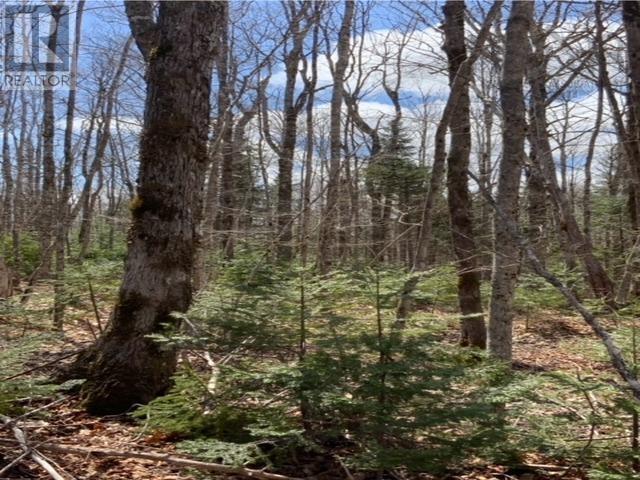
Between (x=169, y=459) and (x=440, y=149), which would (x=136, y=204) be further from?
(x=440, y=149)

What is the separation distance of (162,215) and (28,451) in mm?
1891

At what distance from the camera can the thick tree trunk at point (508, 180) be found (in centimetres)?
383

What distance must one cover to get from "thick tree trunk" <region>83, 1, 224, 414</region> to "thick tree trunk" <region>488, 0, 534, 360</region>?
227cm

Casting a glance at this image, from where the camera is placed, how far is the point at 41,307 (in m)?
6.49

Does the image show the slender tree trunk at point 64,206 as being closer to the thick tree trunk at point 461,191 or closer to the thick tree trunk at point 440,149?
the thick tree trunk at point 440,149

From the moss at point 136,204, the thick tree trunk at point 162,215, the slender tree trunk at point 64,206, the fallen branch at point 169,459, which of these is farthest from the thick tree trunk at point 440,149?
the slender tree trunk at point 64,206

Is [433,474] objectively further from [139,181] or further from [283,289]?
[139,181]

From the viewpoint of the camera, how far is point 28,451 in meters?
2.84

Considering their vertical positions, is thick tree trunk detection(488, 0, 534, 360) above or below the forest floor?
above

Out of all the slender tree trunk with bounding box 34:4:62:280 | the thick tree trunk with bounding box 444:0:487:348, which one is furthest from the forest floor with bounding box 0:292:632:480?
the slender tree trunk with bounding box 34:4:62:280

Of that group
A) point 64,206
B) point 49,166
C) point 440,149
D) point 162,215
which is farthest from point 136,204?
point 49,166

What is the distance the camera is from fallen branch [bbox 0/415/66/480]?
8.95 feet

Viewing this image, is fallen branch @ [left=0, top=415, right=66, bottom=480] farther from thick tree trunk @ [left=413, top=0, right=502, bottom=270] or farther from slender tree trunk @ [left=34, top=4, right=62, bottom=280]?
slender tree trunk @ [left=34, top=4, right=62, bottom=280]

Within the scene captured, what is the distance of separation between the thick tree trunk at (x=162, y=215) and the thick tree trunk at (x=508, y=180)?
2270 millimetres
